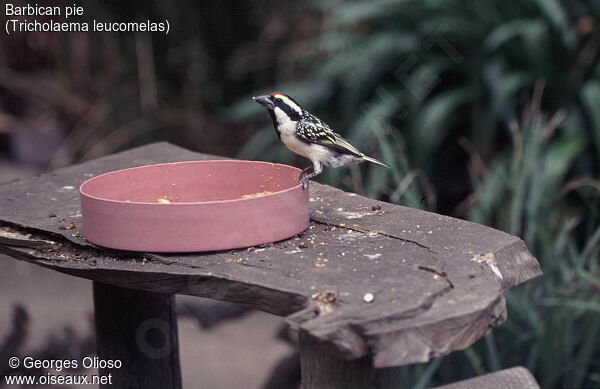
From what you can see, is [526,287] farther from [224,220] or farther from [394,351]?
[394,351]

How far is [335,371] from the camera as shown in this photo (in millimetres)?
2154

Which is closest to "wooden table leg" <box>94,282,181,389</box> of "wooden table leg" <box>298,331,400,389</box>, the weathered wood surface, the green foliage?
the weathered wood surface

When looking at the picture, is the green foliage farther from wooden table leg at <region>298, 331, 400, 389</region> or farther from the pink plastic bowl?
wooden table leg at <region>298, 331, 400, 389</region>

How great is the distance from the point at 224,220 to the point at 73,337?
171 cm

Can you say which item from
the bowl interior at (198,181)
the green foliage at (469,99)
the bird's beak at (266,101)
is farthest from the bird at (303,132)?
the green foliage at (469,99)

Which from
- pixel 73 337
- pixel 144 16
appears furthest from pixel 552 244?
pixel 144 16

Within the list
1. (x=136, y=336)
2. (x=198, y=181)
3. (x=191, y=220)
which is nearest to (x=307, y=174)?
(x=198, y=181)

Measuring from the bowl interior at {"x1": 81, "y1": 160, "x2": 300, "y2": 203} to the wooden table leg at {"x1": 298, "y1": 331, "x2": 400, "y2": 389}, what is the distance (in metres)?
0.69

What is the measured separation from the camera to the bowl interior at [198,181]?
2764 mm

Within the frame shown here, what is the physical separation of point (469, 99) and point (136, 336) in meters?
2.69

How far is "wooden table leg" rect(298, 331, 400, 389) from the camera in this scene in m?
2.15

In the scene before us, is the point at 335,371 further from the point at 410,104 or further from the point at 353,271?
the point at 410,104

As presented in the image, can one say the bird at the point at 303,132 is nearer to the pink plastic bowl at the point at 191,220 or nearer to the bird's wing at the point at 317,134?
the bird's wing at the point at 317,134

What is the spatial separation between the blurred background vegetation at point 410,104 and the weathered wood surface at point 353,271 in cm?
99
